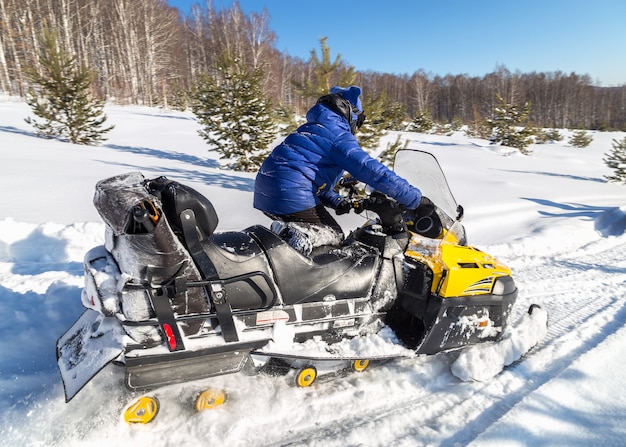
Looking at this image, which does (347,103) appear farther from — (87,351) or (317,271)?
(87,351)

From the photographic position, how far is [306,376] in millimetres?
2271

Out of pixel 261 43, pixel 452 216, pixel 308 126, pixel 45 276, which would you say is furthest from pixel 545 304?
pixel 261 43

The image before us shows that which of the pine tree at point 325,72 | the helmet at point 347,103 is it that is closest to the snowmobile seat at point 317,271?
the helmet at point 347,103

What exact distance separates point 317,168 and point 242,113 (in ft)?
26.6

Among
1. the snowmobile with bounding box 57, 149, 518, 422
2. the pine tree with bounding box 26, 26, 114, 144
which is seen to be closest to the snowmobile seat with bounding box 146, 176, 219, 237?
the snowmobile with bounding box 57, 149, 518, 422

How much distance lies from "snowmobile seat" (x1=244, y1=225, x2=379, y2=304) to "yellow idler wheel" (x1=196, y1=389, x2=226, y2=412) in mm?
616

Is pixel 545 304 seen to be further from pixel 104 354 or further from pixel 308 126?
pixel 104 354

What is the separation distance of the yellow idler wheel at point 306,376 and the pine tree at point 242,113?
8066 millimetres

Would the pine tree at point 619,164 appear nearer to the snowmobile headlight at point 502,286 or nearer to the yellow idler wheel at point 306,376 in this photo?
the snowmobile headlight at point 502,286

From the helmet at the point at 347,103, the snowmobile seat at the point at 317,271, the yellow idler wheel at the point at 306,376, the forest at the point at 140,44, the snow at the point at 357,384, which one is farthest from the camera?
the forest at the point at 140,44

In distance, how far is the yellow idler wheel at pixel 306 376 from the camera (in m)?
2.25

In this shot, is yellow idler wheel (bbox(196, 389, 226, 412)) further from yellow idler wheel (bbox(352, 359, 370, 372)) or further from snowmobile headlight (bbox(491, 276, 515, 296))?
snowmobile headlight (bbox(491, 276, 515, 296))

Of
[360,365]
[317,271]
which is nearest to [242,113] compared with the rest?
[317,271]

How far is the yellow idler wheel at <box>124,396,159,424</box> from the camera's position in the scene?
1.88 meters
